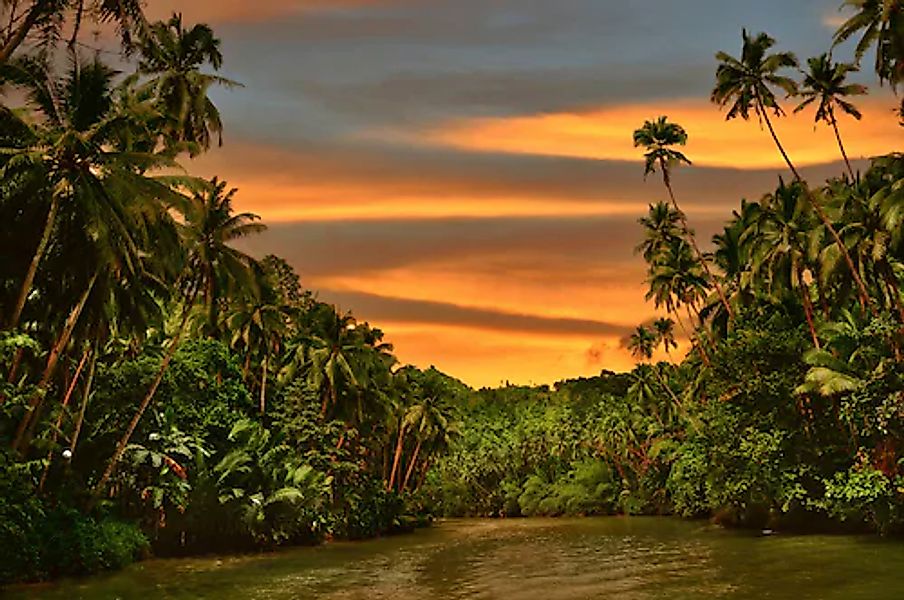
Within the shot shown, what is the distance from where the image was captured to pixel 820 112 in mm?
38781

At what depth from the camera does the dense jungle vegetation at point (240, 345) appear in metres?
25.0

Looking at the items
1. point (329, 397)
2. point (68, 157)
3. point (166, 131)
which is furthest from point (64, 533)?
point (329, 397)

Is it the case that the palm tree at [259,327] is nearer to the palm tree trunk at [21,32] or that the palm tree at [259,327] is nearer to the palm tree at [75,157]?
the palm tree at [75,157]

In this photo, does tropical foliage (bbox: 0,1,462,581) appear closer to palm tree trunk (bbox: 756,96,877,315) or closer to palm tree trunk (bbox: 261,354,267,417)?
palm tree trunk (bbox: 261,354,267,417)

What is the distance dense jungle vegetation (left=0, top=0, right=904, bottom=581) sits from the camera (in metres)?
25.0

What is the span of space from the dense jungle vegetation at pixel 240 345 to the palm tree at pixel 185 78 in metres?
0.09

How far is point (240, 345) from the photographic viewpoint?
1991 inches

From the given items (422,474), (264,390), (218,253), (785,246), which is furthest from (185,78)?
(422,474)

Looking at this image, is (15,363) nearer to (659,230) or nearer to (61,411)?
(61,411)

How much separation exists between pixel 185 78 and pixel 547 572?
74.6ft

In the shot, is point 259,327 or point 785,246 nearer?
point 785,246

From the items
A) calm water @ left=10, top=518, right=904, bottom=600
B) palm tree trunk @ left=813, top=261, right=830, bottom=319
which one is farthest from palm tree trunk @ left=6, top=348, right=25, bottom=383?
palm tree trunk @ left=813, top=261, right=830, bottom=319

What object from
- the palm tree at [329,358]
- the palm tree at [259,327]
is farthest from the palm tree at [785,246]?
the palm tree at [259,327]

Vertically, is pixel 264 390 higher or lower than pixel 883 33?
lower
